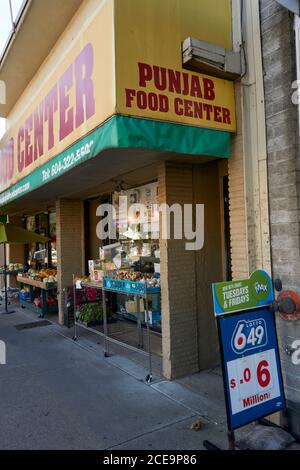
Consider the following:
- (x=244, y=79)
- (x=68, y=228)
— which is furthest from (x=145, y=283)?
(x=68, y=228)

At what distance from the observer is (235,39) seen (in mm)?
4414

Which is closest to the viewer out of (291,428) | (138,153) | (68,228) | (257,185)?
(291,428)

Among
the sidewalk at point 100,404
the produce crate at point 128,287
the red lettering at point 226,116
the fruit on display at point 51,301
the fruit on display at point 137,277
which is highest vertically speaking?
the red lettering at point 226,116

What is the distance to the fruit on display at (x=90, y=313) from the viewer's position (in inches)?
293

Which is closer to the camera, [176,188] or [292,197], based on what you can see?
[292,197]

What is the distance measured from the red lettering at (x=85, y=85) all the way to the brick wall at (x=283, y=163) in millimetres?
1981

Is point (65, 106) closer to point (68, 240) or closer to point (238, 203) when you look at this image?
point (238, 203)

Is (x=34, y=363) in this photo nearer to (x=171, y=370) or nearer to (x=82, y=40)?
(x=171, y=370)

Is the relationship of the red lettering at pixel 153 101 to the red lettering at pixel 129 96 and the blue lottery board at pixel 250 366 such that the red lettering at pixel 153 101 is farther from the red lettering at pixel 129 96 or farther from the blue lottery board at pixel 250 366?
the blue lottery board at pixel 250 366

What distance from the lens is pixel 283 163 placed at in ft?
12.1

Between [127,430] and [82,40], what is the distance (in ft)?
15.2

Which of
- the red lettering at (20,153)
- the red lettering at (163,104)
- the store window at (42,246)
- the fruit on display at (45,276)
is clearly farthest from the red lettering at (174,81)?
the store window at (42,246)

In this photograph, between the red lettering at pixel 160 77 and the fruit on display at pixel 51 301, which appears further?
the fruit on display at pixel 51 301

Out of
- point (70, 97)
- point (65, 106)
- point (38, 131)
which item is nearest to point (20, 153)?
point (38, 131)
